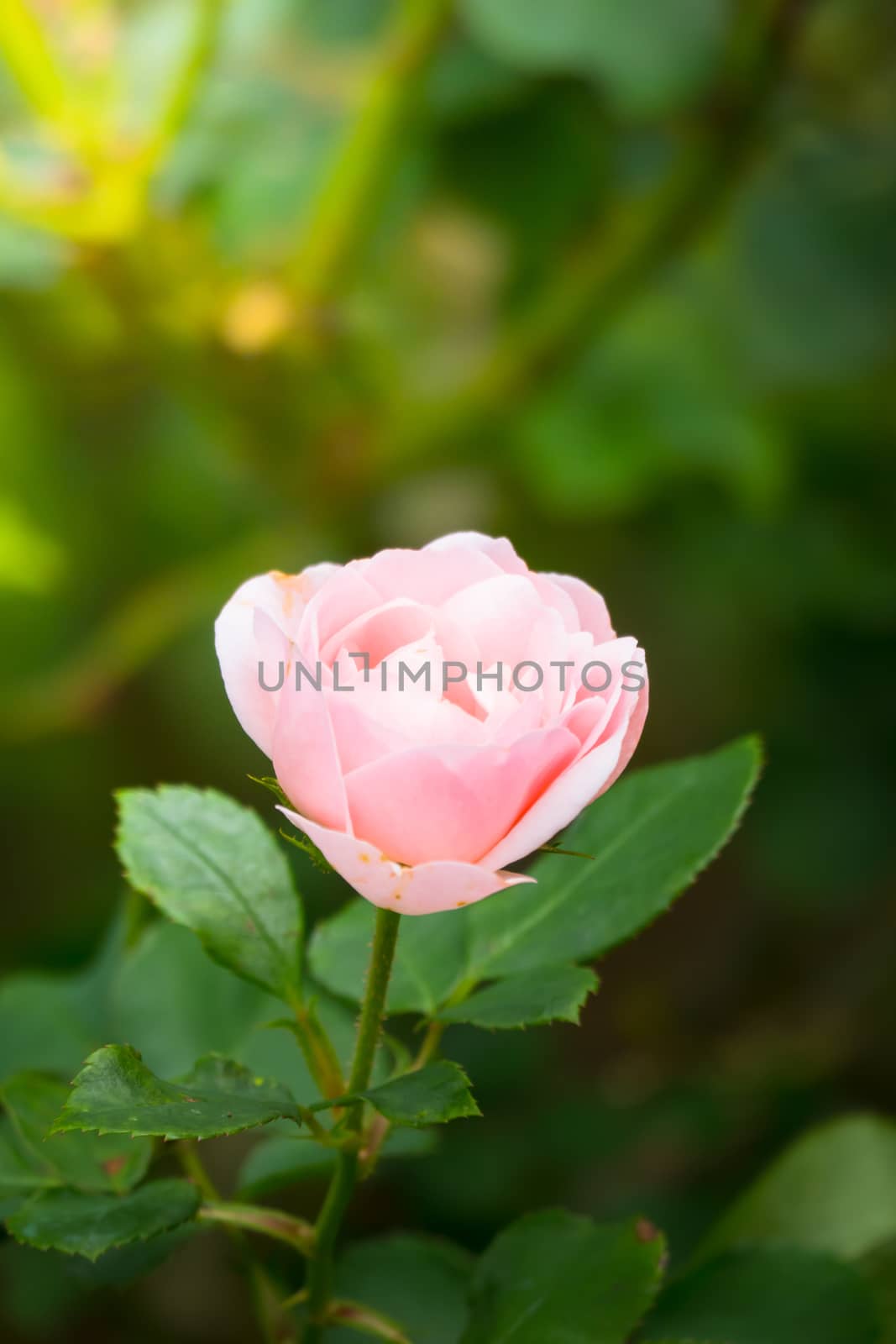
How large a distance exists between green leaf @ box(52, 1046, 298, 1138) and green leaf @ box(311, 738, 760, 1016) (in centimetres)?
7

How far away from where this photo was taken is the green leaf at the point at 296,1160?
0.37m

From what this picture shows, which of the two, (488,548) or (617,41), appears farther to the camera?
(617,41)

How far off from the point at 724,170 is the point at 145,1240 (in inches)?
29.0

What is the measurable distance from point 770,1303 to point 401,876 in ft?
0.88

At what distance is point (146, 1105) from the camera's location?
0.27m

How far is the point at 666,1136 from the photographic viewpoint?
859 millimetres

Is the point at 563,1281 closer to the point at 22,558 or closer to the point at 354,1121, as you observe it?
the point at 354,1121

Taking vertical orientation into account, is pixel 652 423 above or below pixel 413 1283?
above

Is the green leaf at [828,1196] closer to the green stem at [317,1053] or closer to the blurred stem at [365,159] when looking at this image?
the green stem at [317,1053]

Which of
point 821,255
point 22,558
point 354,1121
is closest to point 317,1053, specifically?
point 354,1121

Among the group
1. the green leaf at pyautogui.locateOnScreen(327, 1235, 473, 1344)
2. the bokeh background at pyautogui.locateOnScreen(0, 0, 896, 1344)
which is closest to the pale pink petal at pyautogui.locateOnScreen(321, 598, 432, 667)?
the green leaf at pyautogui.locateOnScreen(327, 1235, 473, 1344)

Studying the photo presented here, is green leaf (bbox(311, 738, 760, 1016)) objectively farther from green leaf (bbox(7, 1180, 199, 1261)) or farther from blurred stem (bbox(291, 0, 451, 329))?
blurred stem (bbox(291, 0, 451, 329))

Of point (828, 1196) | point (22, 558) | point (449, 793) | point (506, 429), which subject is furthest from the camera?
point (506, 429)

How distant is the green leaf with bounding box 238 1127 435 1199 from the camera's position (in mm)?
366
